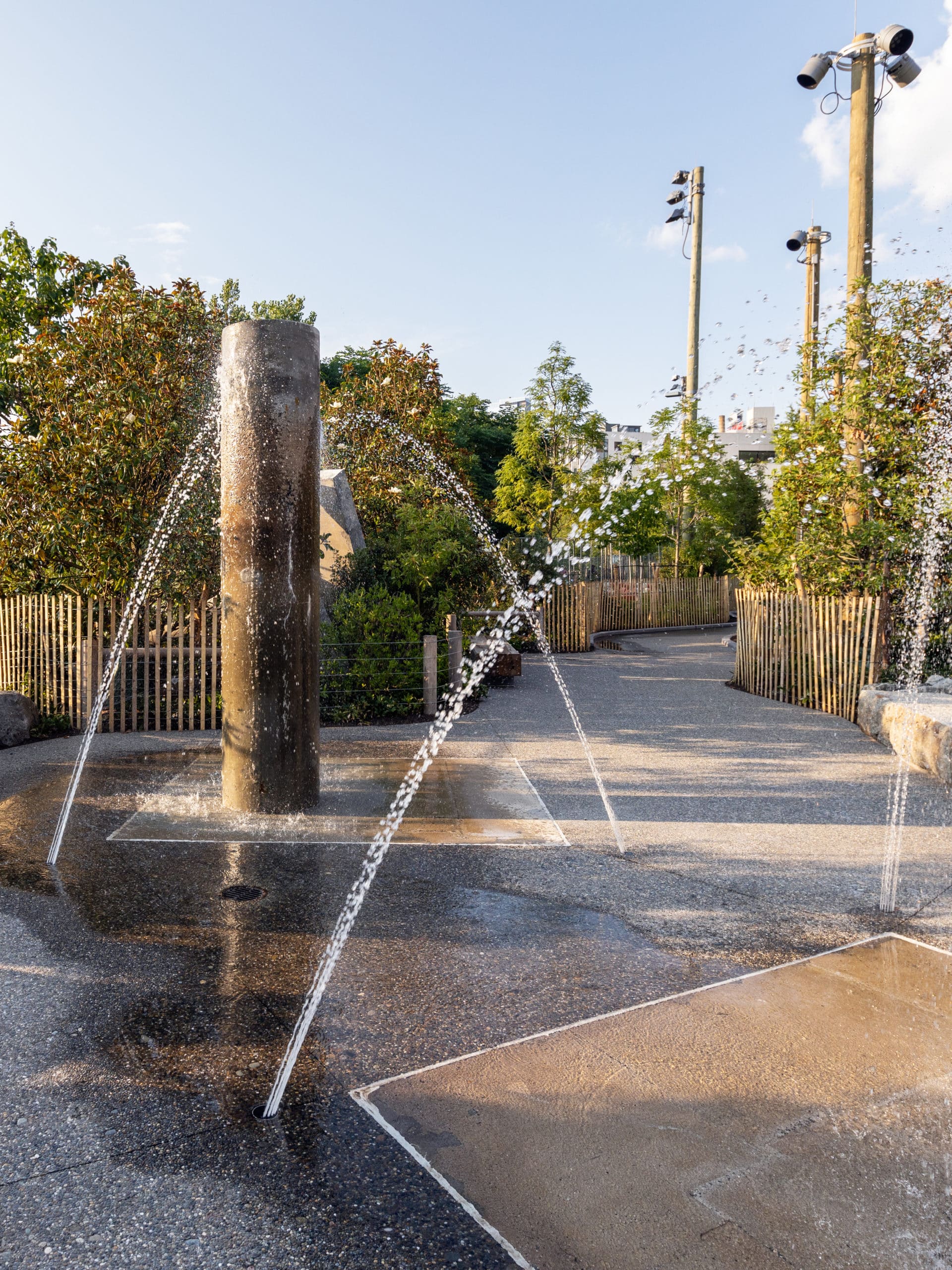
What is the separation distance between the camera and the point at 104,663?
33.3 feet

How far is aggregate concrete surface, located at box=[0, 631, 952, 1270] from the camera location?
251 centimetres

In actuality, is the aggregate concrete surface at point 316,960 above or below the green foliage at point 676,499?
below

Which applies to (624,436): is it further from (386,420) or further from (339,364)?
(386,420)

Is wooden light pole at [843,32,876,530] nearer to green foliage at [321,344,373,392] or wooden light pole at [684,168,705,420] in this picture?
wooden light pole at [684,168,705,420]

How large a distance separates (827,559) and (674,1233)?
10.5m

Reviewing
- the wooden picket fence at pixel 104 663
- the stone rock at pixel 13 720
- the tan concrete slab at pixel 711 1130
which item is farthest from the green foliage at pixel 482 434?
the tan concrete slab at pixel 711 1130

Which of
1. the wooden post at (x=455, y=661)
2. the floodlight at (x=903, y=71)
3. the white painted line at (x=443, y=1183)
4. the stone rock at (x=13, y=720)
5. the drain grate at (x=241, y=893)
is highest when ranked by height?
the floodlight at (x=903, y=71)

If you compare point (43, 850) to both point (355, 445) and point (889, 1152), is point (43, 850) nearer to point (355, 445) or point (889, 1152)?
point (889, 1152)

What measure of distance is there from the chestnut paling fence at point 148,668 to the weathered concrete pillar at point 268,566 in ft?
11.5

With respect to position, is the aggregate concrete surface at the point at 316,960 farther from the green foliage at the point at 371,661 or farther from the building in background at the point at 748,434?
the building in background at the point at 748,434

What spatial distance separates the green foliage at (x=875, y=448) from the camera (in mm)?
11203

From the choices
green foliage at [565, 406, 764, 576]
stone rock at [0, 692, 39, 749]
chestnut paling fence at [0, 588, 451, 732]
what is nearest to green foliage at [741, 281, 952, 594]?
chestnut paling fence at [0, 588, 451, 732]

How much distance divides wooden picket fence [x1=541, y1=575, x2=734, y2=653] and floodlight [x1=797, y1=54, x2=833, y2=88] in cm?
1051

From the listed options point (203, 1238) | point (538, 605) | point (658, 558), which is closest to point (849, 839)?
point (203, 1238)
